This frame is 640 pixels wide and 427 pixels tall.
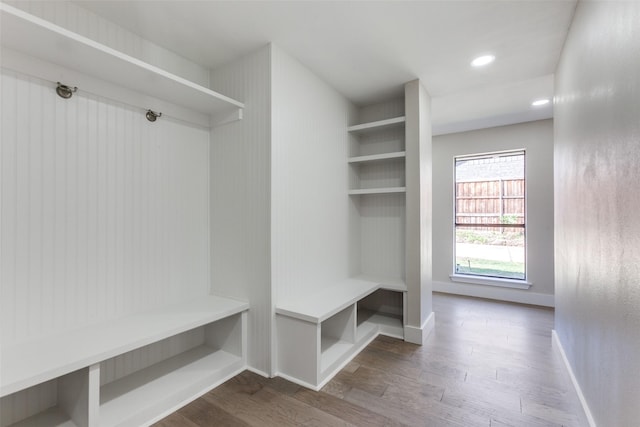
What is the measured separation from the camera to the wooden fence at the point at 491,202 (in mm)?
4457

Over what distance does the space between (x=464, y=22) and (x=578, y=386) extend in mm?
2576

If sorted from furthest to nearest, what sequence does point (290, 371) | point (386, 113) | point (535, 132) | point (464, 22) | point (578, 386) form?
point (535, 132)
point (386, 113)
point (290, 371)
point (464, 22)
point (578, 386)

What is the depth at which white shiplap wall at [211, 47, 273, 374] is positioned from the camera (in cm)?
228

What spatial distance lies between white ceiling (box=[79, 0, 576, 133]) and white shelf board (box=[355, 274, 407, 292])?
7.00ft

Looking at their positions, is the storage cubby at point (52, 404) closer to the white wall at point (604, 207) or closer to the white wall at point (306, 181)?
the white wall at point (306, 181)

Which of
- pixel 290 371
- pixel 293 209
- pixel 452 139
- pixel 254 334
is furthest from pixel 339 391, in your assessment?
pixel 452 139

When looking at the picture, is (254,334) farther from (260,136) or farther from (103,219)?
(260,136)

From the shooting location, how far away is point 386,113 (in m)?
3.50

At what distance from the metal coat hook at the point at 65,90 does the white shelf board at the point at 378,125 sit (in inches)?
97.2

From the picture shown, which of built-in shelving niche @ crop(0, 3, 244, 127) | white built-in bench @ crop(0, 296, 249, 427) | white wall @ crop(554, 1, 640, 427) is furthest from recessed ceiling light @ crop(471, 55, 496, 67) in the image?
white built-in bench @ crop(0, 296, 249, 427)

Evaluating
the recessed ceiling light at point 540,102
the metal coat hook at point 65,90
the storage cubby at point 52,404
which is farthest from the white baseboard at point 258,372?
the recessed ceiling light at point 540,102

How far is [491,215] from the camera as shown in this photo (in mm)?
4652

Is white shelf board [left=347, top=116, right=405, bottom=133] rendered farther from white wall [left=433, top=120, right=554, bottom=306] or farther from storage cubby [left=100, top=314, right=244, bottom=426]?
storage cubby [left=100, top=314, right=244, bottom=426]

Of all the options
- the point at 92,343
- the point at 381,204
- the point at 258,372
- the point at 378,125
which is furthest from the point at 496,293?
the point at 92,343
